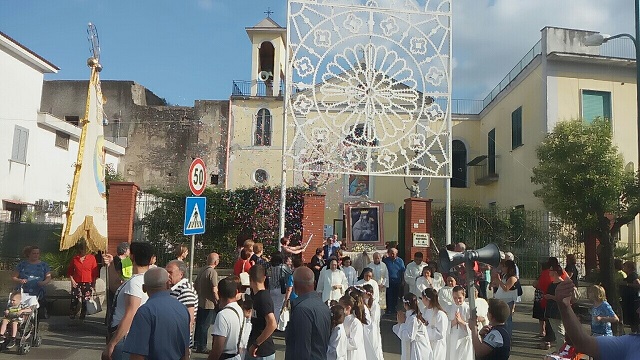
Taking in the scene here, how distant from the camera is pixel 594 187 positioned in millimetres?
14141

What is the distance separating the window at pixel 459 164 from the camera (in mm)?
29984

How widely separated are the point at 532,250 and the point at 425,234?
14.2ft

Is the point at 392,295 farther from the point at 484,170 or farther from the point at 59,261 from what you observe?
the point at 484,170

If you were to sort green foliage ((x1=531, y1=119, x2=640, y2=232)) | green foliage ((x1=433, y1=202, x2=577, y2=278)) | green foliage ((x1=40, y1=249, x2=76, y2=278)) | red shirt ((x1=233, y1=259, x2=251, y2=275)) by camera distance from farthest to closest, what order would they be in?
1. green foliage ((x1=433, y1=202, x2=577, y2=278))
2. green foliage ((x1=531, y1=119, x2=640, y2=232))
3. green foliage ((x1=40, y1=249, x2=76, y2=278))
4. red shirt ((x1=233, y1=259, x2=251, y2=275))

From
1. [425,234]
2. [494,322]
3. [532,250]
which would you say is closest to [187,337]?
[494,322]

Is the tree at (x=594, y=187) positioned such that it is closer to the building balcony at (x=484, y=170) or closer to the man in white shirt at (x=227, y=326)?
the man in white shirt at (x=227, y=326)

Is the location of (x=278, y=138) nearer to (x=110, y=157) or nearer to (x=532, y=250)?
(x=110, y=157)

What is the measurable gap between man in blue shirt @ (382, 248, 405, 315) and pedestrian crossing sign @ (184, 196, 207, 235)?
640 centimetres

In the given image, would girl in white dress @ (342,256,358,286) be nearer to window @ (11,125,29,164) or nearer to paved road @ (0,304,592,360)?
paved road @ (0,304,592,360)

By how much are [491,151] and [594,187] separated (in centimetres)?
1400

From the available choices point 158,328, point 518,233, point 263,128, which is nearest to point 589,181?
point 518,233

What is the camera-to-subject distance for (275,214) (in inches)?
732

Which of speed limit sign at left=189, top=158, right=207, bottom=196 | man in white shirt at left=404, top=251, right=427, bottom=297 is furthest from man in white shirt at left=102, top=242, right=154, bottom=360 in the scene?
man in white shirt at left=404, top=251, right=427, bottom=297

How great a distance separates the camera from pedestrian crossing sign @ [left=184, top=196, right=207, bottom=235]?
336 inches
